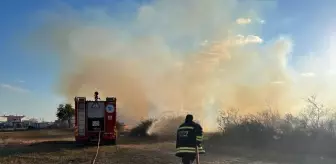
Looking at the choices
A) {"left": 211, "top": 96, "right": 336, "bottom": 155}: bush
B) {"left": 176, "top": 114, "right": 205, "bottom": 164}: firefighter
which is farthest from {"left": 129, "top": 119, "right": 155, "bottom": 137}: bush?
{"left": 176, "top": 114, "right": 205, "bottom": 164}: firefighter

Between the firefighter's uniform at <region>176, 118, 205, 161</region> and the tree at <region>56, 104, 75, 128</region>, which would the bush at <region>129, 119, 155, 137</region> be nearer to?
the firefighter's uniform at <region>176, 118, 205, 161</region>

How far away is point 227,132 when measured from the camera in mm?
31281

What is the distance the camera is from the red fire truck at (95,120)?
2797 cm

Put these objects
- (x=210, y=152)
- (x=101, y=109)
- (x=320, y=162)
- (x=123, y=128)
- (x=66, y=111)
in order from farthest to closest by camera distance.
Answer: (x=66, y=111) → (x=123, y=128) → (x=101, y=109) → (x=210, y=152) → (x=320, y=162)

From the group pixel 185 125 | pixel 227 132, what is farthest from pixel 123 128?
pixel 185 125

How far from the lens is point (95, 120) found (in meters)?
28.4

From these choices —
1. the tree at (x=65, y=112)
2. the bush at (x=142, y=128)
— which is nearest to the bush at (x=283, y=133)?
the bush at (x=142, y=128)

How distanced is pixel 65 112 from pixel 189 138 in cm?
6825

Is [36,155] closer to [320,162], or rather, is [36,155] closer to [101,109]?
[101,109]

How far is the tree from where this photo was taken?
76375 millimetres

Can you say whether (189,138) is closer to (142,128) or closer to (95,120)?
(95,120)

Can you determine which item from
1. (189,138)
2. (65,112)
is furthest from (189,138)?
(65,112)

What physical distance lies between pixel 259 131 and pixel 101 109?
10.5m

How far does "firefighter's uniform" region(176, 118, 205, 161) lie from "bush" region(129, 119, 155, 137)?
2888 cm
